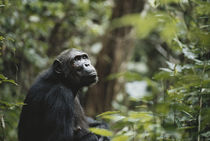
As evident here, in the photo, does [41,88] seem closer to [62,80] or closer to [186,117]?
[62,80]

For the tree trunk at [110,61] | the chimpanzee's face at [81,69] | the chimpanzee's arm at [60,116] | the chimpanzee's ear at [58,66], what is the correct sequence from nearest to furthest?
1. the chimpanzee's arm at [60,116]
2. the chimpanzee's face at [81,69]
3. the chimpanzee's ear at [58,66]
4. the tree trunk at [110,61]

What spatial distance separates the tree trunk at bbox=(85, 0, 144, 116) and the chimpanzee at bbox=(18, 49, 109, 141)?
3277 mm

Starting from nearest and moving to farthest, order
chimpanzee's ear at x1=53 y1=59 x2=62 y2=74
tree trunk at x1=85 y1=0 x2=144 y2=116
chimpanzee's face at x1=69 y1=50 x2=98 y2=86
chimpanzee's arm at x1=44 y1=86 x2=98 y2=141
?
chimpanzee's arm at x1=44 y1=86 x2=98 y2=141 < chimpanzee's face at x1=69 y1=50 x2=98 y2=86 < chimpanzee's ear at x1=53 y1=59 x2=62 y2=74 < tree trunk at x1=85 y1=0 x2=144 y2=116

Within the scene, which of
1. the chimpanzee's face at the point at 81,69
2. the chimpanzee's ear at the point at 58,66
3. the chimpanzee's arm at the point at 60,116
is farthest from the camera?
the chimpanzee's ear at the point at 58,66

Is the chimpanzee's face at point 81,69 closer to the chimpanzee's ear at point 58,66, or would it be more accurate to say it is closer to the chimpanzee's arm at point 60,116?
the chimpanzee's ear at point 58,66

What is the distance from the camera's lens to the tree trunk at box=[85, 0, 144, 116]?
23.7ft

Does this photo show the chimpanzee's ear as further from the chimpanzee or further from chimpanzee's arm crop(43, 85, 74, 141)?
chimpanzee's arm crop(43, 85, 74, 141)

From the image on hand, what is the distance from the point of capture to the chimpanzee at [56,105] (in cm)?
337

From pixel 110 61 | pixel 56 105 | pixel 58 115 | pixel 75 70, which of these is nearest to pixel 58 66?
pixel 75 70

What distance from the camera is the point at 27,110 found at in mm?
3508

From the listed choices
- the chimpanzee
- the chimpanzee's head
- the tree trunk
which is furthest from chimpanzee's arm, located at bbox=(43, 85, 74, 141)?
the tree trunk

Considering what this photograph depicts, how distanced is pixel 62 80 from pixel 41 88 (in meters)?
0.42

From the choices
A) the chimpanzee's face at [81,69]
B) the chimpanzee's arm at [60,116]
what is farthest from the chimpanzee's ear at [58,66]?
the chimpanzee's arm at [60,116]

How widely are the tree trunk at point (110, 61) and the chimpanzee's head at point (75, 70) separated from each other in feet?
10.4
